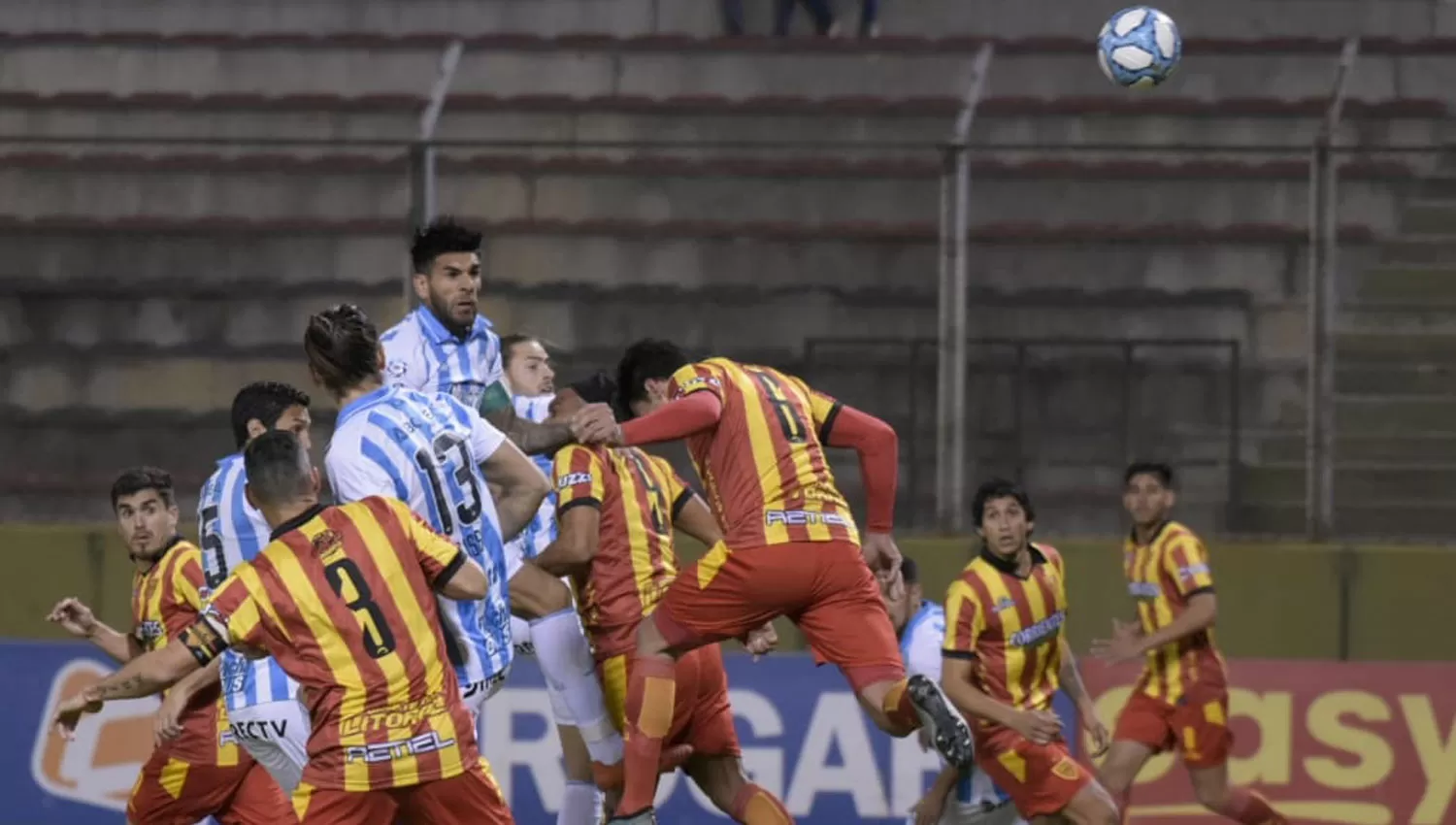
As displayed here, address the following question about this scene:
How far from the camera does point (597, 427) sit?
7141mm

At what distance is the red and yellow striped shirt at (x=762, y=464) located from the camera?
7.63 metres

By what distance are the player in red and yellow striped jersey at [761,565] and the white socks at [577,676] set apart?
0.76m

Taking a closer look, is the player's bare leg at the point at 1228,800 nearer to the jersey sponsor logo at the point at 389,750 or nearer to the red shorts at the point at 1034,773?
the red shorts at the point at 1034,773

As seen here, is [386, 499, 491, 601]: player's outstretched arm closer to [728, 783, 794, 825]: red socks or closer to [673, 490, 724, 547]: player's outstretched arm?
[728, 783, 794, 825]: red socks

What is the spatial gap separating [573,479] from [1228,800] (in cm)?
360

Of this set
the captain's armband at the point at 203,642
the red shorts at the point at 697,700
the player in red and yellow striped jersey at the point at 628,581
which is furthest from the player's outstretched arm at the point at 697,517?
the captain's armband at the point at 203,642

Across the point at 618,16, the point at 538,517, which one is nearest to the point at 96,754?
the point at 538,517

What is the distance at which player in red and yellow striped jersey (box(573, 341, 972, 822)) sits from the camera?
761cm

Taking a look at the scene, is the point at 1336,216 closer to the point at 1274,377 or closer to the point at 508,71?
the point at 1274,377

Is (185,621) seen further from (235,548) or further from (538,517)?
(538,517)

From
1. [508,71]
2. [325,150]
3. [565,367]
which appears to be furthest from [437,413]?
[508,71]

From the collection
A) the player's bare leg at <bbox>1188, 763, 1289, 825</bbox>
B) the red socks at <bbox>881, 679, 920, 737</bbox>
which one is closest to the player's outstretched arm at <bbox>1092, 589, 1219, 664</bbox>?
the player's bare leg at <bbox>1188, 763, 1289, 825</bbox>

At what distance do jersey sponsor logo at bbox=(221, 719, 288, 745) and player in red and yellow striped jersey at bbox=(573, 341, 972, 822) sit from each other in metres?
1.20

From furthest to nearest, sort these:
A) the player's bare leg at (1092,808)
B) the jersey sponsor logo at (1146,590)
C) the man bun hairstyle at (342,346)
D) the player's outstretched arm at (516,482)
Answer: the jersey sponsor logo at (1146,590) < the player's bare leg at (1092,808) < the player's outstretched arm at (516,482) < the man bun hairstyle at (342,346)
